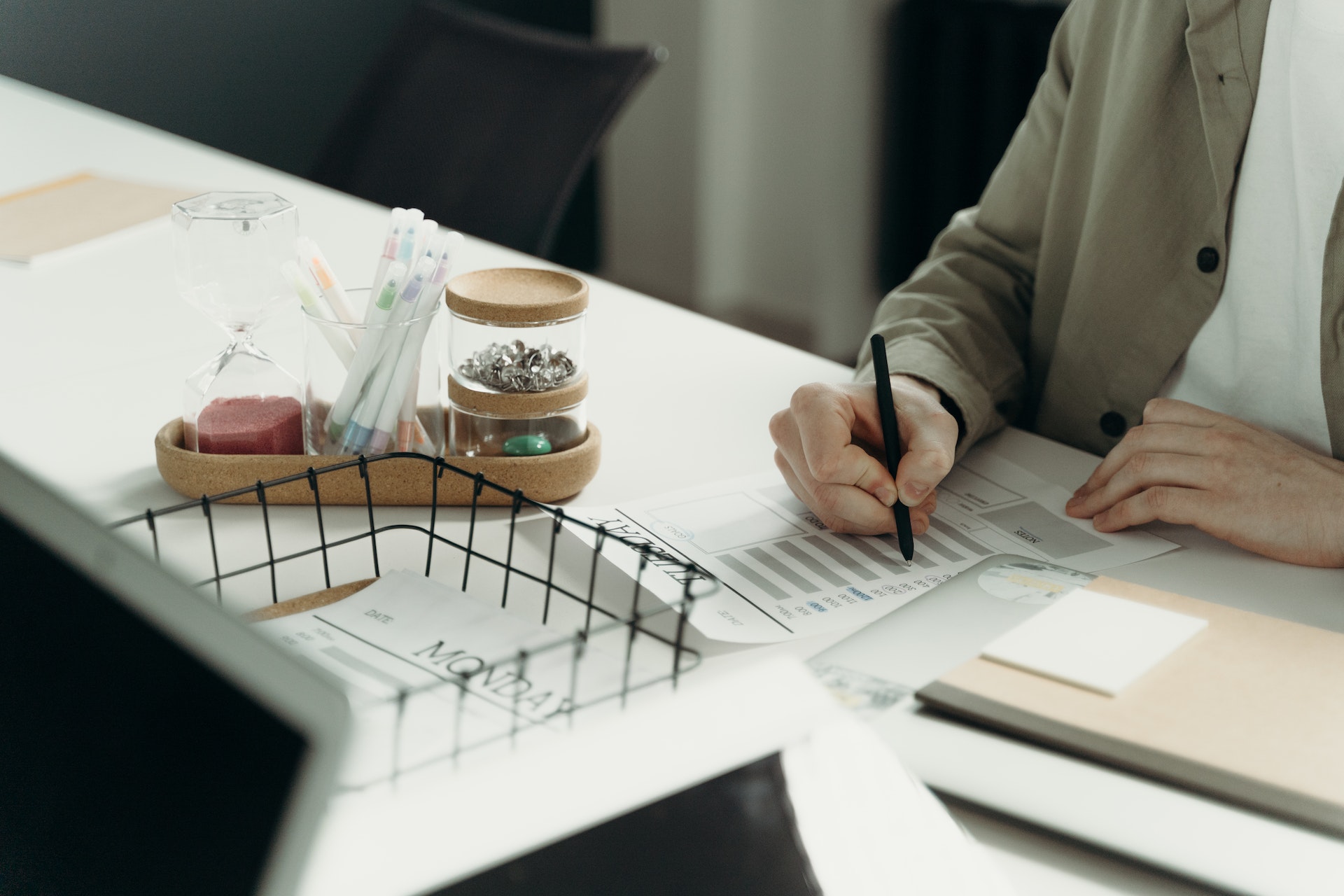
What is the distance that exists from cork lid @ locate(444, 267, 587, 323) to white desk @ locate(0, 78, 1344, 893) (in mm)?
141

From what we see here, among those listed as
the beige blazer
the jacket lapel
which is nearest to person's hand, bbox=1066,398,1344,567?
the beige blazer

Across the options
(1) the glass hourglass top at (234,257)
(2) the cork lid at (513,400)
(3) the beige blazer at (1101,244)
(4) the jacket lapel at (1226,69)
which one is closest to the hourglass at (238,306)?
(1) the glass hourglass top at (234,257)

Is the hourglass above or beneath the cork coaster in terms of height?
above

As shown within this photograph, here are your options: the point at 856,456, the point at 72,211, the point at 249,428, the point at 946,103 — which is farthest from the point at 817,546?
the point at 946,103

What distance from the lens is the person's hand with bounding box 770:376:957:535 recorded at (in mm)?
806

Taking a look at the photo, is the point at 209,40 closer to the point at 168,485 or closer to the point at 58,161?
the point at 58,161

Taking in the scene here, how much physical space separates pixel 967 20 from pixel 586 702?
268cm

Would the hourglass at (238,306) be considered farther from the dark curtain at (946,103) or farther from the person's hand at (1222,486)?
the dark curtain at (946,103)

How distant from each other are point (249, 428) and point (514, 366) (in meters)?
0.19

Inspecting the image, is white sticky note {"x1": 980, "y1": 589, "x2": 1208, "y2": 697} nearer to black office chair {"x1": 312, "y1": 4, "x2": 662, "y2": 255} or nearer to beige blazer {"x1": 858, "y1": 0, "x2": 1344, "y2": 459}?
beige blazer {"x1": 858, "y1": 0, "x2": 1344, "y2": 459}

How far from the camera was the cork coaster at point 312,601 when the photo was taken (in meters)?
0.68

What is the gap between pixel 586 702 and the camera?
1.87 feet

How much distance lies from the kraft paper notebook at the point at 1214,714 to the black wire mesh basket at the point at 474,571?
0.16 m

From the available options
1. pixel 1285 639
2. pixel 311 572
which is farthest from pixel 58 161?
pixel 1285 639
